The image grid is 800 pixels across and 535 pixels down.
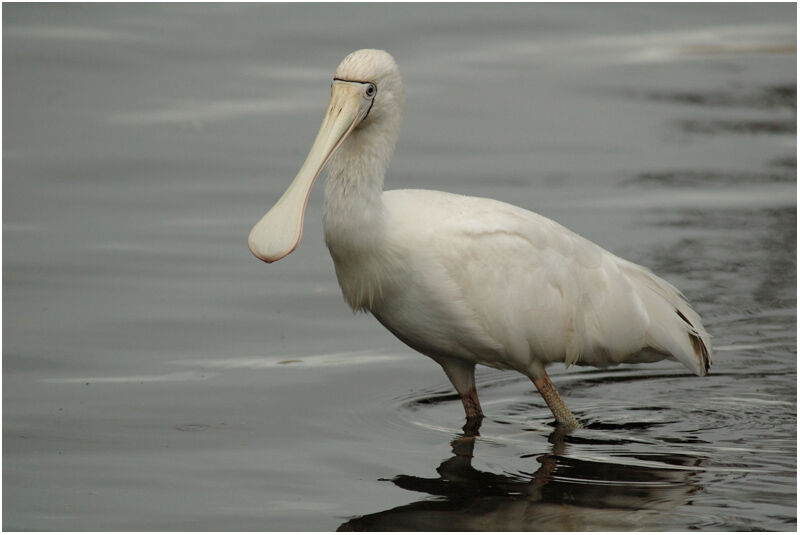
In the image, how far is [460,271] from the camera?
8.67 metres

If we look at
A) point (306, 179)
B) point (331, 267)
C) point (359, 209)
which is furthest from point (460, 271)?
point (331, 267)

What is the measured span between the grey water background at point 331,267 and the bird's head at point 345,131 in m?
1.23

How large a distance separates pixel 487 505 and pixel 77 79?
10.7 m

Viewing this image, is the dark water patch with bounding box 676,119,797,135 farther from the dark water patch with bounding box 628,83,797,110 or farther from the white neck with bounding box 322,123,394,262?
the white neck with bounding box 322,123,394,262

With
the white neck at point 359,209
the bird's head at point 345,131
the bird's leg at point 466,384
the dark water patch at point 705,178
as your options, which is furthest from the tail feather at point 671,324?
the dark water patch at point 705,178

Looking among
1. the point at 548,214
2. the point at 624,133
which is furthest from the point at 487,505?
the point at 624,133

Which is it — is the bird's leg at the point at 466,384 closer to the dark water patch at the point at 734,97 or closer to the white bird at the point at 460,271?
the white bird at the point at 460,271

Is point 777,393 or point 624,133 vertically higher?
point 624,133

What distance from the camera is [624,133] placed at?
1595cm

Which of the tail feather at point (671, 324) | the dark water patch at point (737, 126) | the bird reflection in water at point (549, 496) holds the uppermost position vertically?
the dark water patch at point (737, 126)

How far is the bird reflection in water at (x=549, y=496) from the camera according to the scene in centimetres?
759

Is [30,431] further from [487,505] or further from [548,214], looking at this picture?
[548,214]

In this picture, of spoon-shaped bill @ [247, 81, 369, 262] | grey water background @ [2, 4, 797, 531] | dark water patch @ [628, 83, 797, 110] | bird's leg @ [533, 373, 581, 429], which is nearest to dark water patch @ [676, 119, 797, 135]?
grey water background @ [2, 4, 797, 531]

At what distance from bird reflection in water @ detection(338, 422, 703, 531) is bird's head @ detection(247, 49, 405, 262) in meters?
1.44
